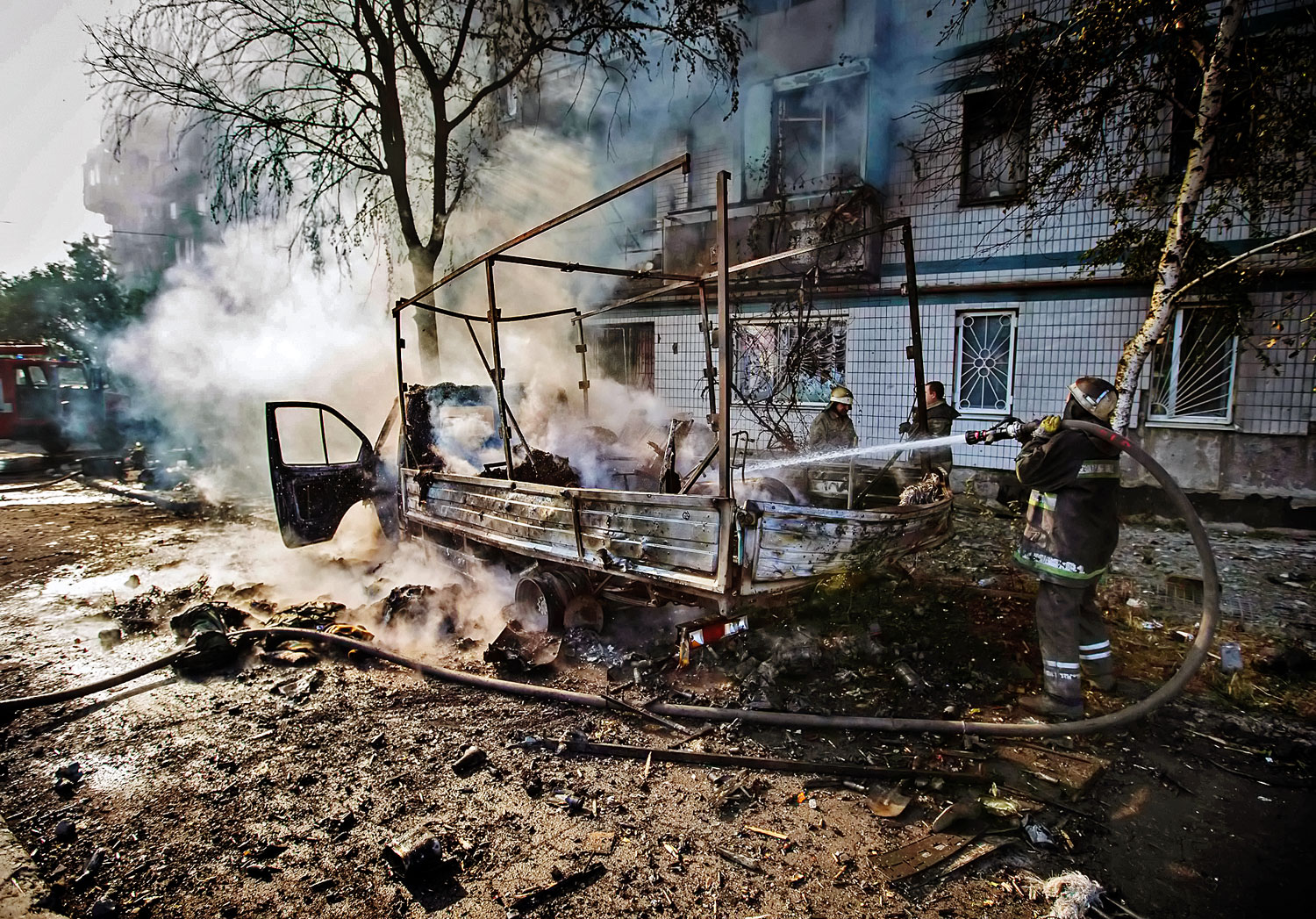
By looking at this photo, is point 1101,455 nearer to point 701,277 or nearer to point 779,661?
point 779,661

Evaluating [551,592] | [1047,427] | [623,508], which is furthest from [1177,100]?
[551,592]

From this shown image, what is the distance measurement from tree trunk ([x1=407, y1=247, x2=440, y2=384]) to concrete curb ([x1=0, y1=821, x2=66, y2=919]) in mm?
8057

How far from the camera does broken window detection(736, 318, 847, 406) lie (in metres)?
10.7

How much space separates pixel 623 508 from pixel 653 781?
165 cm

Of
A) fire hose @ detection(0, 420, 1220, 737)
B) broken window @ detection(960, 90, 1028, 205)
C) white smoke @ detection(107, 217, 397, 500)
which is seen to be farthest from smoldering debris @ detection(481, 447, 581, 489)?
broken window @ detection(960, 90, 1028, 205)

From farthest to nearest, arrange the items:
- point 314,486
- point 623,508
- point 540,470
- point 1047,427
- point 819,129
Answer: point 819,129 → point 314,486 → point 540,470 → point 623,508 → point 1047,427

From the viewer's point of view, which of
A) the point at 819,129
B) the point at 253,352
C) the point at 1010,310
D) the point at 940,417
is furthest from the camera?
the point at 253,352

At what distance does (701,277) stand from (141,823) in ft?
17.6

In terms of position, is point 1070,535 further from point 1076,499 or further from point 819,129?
point 819,129

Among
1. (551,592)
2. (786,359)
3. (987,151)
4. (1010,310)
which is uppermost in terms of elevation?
(987,151)

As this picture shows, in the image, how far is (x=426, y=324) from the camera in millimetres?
10445

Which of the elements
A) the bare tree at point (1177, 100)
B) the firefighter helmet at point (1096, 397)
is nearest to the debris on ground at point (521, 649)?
the firefighter helmet at point (1096, 397)

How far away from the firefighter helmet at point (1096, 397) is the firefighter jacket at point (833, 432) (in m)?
2.88

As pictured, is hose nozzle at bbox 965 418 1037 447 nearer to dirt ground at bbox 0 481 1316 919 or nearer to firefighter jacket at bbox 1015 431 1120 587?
firefighter jacket at bbox 1015 431 1120 587
